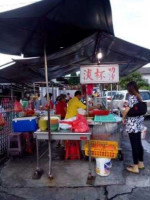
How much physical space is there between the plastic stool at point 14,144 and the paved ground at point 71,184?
0.61 m

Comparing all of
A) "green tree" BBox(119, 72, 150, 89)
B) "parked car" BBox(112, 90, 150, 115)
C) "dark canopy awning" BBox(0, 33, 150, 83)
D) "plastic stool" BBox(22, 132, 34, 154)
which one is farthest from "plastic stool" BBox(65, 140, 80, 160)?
"green tree" BBox(119, 72, 150, 89)

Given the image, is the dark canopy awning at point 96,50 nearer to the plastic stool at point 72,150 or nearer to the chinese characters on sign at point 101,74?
the chinese characters on sign at point 101,74

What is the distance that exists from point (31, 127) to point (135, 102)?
2.78m

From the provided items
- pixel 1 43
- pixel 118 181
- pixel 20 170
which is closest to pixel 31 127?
pixel 20 170

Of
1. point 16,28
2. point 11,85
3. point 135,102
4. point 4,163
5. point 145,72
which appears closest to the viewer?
point 16,28

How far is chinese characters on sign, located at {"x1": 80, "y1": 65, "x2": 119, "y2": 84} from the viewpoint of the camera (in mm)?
5922

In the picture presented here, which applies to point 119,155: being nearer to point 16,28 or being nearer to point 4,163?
point 4,163

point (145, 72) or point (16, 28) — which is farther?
point (145, 72)

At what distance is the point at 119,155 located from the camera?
592cm

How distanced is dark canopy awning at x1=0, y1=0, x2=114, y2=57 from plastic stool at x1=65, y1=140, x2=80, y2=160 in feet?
8.44

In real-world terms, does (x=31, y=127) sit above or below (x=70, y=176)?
above

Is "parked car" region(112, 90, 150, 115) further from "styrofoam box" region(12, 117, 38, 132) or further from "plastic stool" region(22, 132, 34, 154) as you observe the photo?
"styrofoam box" region(12, 117, 38, 132)

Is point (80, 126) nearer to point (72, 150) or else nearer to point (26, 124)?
point (72, 150)

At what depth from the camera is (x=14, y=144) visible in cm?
643
